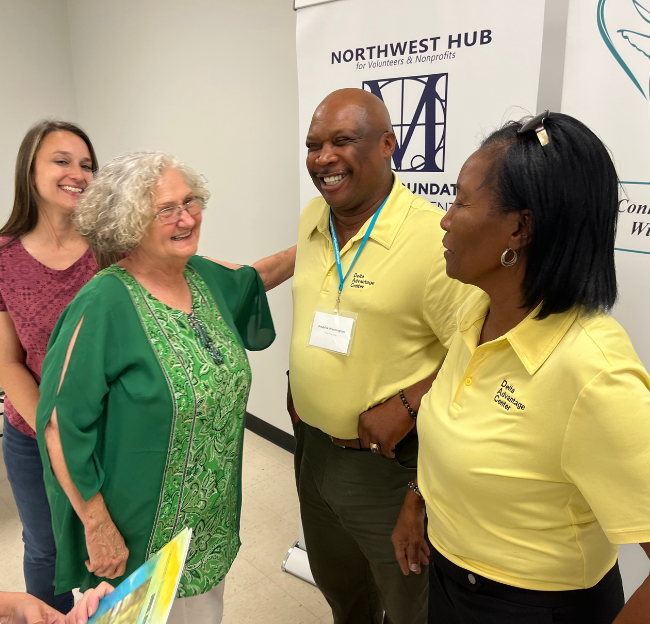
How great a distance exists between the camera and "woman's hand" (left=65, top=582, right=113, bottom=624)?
3.10 feet

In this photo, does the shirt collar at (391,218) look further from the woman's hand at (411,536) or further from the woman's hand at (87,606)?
the woman's hand at (87,606)

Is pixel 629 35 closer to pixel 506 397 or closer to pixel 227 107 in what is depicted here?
pixel 506 397

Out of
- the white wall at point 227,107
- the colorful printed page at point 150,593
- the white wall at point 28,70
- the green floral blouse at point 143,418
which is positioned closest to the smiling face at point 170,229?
the green floral blouse at point 143,418

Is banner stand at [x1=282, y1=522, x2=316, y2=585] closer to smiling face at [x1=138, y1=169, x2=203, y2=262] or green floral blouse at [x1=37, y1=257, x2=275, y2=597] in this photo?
green floral blouse at [x1=37, y1=257, x2=275, y2=597]

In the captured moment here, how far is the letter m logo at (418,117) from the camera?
1820mm

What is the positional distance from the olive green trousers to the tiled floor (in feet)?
2.08

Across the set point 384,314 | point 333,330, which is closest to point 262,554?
point 333,330

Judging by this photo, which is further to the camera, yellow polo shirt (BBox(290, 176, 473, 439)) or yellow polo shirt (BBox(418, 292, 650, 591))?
yellow polo shirt (BBox(290, 176, 473, 439))

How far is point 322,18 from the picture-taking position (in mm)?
2055

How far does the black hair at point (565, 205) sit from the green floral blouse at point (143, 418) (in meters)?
0.89

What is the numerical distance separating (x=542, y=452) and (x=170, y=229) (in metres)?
1.07

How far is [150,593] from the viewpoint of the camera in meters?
0.75

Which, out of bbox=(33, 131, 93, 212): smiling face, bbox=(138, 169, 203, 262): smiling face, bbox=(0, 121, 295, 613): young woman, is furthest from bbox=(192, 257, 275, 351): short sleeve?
bbox=(33, 131, 93, 212): smiling face

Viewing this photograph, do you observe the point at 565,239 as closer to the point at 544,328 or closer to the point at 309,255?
the point at 544,328
